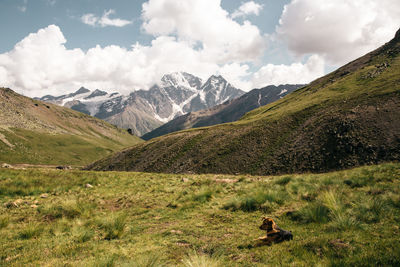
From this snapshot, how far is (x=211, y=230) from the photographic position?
963cm

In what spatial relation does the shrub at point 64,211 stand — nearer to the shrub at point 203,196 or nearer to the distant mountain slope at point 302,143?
the shrub at point 203,196

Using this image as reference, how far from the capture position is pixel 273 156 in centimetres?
4516

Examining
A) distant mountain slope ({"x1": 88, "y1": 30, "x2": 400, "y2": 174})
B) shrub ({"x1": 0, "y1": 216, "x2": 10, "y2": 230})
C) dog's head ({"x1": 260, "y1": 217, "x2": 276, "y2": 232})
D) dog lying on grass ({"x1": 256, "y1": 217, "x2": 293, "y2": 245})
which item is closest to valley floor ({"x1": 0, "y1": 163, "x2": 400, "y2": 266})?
shrub ({"x1": 0, "y1": 216, "x2": 10, "y2": 230})

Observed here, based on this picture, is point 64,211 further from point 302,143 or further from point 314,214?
point 302,143

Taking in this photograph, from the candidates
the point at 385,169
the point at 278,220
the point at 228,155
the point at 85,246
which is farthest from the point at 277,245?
the point at 228,155

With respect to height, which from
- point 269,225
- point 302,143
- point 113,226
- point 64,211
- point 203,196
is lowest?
point 302,143

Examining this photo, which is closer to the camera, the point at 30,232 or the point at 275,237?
the point at 275,237

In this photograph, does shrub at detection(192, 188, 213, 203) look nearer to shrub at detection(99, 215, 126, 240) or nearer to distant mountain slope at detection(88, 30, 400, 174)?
shrub at detection(99, 215, 126, 240)

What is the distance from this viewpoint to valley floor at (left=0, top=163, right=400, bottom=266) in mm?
6113

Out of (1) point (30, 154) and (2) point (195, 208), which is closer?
(2) point (195, 208)

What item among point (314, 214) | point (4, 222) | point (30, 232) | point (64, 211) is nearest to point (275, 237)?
point (314, 214)

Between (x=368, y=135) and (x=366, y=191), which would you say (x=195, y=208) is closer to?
(x=366, y=191)

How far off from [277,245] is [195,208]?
725 centimetres

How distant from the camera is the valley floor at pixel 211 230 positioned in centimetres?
611
